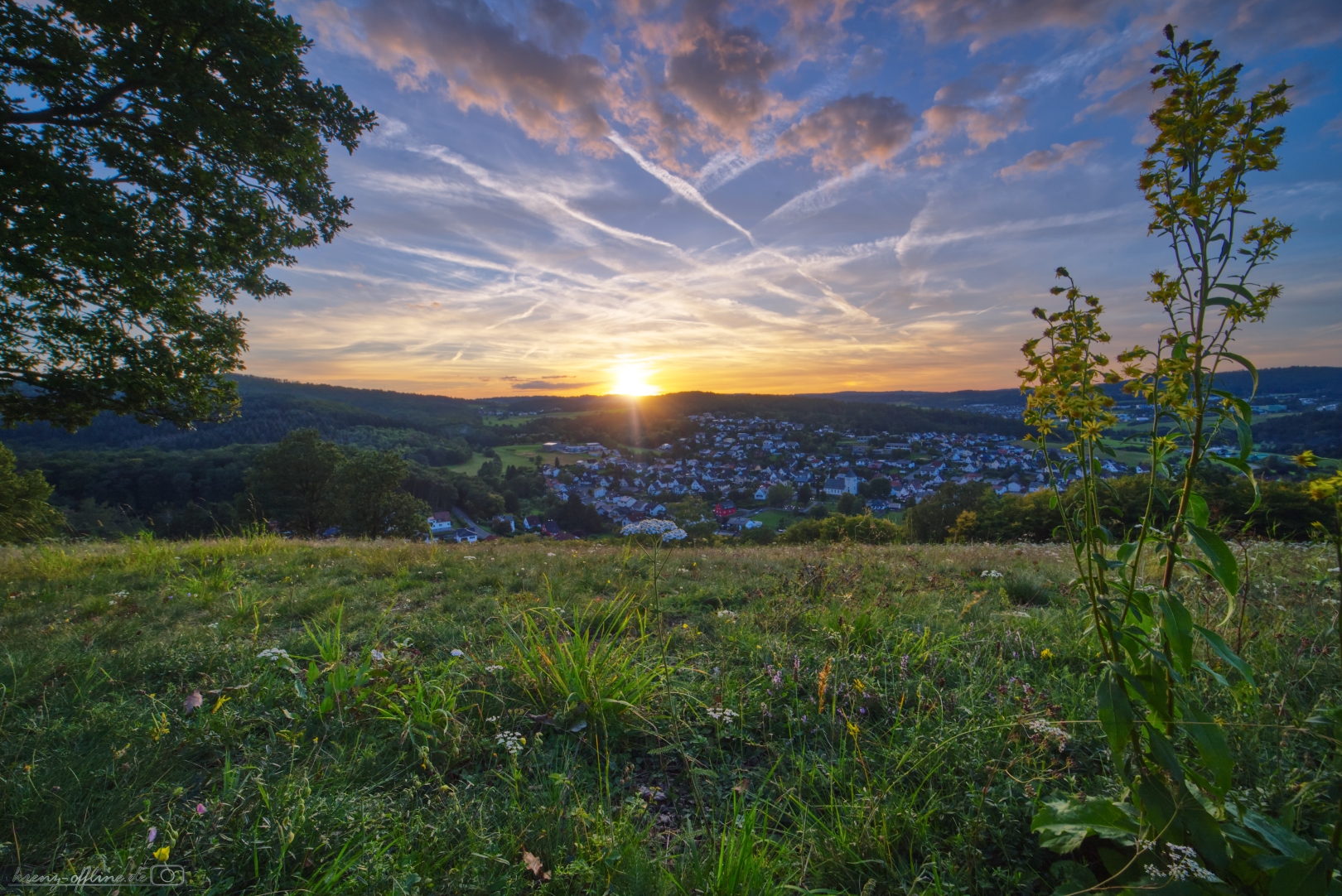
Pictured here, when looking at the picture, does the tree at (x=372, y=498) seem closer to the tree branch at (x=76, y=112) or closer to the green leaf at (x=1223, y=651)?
the tree branch at (x=76, y=112)

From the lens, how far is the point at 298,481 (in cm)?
2956

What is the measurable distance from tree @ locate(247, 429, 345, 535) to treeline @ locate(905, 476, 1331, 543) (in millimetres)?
33994

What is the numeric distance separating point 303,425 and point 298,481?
45828 mm

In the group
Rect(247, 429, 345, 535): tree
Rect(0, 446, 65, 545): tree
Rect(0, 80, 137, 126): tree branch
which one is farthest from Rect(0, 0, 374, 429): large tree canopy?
Rect(247, 429, 345, 535): tree

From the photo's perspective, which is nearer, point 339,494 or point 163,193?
point 163,193

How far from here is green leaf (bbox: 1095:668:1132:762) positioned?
148 centimetres

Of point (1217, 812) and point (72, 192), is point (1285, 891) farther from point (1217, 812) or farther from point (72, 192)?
point (72, 192)

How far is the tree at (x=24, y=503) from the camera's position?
1668cm

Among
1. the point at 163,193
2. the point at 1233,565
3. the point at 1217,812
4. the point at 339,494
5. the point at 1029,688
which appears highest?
the point at 163,193

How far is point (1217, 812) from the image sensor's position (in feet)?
5.38

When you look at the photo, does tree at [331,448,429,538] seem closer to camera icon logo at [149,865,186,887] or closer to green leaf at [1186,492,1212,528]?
camera icon logo at [149,865,186,887]

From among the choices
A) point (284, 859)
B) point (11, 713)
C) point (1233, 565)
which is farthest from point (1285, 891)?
point (11, 713)

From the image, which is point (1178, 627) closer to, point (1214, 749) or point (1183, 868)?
point (1214, 749)

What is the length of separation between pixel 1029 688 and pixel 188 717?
5056 millimetres
